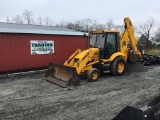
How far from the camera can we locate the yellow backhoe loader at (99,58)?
9.53 m

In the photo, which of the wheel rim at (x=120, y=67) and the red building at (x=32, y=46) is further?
the red building at (x=32, y=46)

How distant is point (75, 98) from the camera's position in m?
7.07

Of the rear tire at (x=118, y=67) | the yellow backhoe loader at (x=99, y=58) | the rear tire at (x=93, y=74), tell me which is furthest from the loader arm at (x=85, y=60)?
the rear tire at (x=118, y=67)

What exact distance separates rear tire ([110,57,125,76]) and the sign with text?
4.58m

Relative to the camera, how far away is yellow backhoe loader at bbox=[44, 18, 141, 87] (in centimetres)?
953

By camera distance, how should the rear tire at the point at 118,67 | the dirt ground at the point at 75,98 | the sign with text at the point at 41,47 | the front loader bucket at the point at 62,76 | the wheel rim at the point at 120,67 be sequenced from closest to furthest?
the dirt ground at the point at 75,98
the front loader bucket at the point at 62,76
the rear tire at the point at 118,67
the wheel rim at the point at 120,67
the sign with text at the point at 41,47

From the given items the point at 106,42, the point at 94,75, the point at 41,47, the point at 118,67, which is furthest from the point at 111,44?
the point at 41,47

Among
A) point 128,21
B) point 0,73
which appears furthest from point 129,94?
point 0,73

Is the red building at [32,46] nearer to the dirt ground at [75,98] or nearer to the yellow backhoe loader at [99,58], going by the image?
the dirt ground at [75,98]

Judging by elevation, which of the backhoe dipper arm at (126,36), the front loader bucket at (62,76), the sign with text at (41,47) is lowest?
the front loader bucket at (62,76)

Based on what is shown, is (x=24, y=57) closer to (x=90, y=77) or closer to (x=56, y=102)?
(x=90, y=77)

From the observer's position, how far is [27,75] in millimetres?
11758

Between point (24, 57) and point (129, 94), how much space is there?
22.6ft

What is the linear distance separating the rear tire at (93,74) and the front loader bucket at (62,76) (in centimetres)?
84
